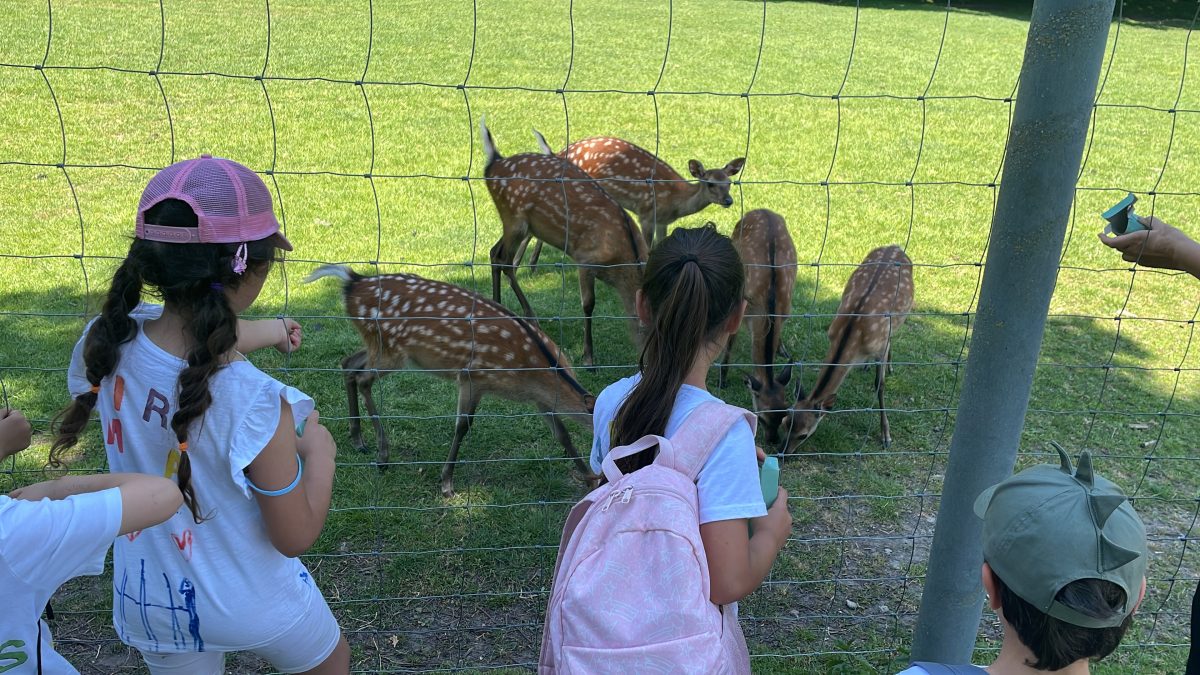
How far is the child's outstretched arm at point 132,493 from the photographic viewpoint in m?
1.68

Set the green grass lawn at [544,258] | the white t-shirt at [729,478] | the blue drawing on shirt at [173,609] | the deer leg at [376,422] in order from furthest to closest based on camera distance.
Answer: the deer leg at [376,422]
the green grass lawn at [544,258]
the blue drawing on shirt at [173,609]
the white t-shirt at [729,478]

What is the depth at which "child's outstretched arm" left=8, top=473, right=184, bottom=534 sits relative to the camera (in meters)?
1.68

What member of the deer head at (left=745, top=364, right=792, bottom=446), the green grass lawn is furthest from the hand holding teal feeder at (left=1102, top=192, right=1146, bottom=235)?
the deer head at (left=745, top=364, right=792, bottom=446)

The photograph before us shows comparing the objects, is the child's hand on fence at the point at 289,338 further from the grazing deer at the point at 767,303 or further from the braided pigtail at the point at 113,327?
the grazing deer at the point at 767,303

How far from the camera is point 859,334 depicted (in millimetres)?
4996

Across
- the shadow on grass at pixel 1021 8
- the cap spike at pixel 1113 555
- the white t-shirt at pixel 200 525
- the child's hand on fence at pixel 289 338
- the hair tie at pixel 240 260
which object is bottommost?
the white t-shirt at pixel 200 525

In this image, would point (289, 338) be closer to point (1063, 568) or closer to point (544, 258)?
point (1063, 568)

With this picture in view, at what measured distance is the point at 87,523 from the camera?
5.35ft

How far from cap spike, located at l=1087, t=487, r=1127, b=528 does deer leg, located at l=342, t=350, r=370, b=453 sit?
355cm

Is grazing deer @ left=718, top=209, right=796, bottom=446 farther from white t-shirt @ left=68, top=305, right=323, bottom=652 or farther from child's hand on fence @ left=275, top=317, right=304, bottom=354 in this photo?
white t-shirt @ left=68, top=305, right=323, bottom=652

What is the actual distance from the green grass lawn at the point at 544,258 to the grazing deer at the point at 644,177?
474mm

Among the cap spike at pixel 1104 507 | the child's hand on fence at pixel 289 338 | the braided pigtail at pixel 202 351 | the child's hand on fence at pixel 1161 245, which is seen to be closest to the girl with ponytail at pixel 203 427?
the braided pigtail at pixel 202 351

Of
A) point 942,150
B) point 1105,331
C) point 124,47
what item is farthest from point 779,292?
point 124,47

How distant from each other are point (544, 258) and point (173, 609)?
5.30 metres
